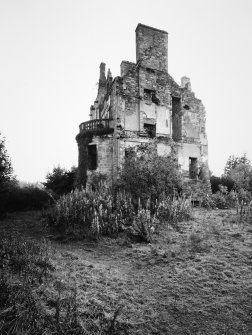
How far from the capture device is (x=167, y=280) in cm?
535

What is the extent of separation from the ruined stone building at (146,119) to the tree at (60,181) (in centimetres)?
287

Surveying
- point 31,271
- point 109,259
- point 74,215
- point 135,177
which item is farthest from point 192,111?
point 31,271

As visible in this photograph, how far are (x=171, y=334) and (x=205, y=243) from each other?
407cm

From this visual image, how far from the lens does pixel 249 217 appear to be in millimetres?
10430

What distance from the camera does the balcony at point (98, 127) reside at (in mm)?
19688

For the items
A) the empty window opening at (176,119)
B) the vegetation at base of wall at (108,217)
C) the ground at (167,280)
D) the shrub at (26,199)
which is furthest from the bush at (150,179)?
the shrub at (26,199)

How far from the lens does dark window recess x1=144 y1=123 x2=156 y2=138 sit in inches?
819

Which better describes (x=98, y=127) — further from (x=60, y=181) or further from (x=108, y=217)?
(x=108, y=217)

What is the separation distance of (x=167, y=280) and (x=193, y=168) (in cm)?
1757

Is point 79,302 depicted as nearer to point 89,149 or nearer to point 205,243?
point 205,243

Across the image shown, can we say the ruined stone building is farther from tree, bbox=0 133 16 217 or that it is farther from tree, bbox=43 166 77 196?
tree, bbox=0 133 16 217

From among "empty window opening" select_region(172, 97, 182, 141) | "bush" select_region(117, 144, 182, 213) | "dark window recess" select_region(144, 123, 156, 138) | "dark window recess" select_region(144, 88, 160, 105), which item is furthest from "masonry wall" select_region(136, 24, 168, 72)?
"bush" select_region(117, 144, 182, 213)

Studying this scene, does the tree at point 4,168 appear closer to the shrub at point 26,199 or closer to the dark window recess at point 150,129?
the shrub at point 26,199

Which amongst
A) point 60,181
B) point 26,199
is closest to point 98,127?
point 60,181
